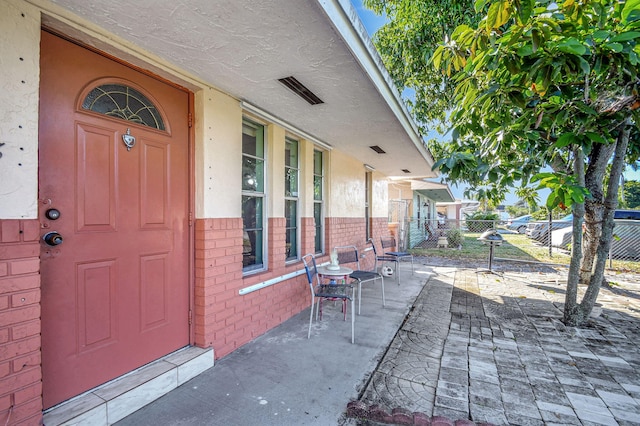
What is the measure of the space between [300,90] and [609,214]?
4.39 m

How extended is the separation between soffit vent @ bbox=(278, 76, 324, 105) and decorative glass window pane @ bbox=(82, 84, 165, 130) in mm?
1181

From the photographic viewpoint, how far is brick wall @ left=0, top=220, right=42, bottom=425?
1.59m

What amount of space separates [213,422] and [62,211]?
5.91ft

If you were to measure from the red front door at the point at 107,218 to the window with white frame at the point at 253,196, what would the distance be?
84 centimetres

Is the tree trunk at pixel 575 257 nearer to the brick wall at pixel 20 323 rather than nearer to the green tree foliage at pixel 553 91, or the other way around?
the green tree foliage at pixel 553 91

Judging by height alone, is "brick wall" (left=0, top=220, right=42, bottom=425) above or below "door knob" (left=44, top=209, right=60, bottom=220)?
below

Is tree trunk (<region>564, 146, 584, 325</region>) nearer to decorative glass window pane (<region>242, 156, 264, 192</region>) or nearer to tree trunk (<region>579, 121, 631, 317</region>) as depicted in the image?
tree trunk (<region>579, 121, 631, 317</region>)

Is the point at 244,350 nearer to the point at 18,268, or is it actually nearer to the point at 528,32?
the point at 18,268

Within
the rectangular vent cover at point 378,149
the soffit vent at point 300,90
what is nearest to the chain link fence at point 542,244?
the rectangular vent cover at point 378,149


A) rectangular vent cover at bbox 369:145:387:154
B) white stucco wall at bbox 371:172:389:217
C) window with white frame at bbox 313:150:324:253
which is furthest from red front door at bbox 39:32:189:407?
white stucco wall at bbox 371:172:389:217

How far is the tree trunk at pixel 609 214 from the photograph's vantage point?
3801 mm

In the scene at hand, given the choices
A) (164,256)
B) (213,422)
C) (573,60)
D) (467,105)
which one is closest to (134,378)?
(213,422)

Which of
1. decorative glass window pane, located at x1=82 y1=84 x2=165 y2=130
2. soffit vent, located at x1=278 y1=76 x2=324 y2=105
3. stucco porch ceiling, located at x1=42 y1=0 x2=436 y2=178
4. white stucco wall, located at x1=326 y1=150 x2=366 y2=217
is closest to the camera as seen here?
stucco porch ceiling, located at x1=42 y1=0 x2=436 y2=178

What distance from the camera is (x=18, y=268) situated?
1658mm
